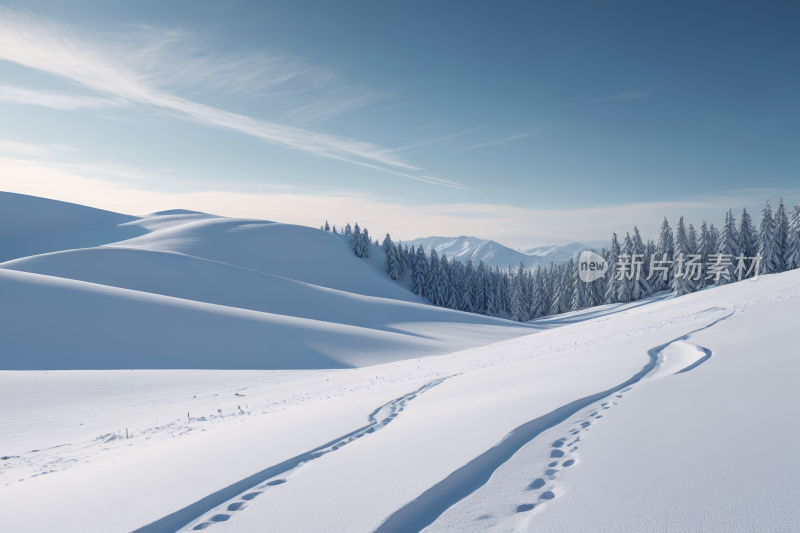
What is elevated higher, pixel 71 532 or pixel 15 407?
pixel 71 532

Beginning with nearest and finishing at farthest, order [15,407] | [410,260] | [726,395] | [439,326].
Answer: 1. [726,395]
2. [15,407]
3. [439,326]
4. [410,260]

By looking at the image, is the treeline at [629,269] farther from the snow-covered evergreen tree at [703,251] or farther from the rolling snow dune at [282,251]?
the rolling snow dune at [282,251]

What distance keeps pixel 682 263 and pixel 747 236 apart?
12.0 m

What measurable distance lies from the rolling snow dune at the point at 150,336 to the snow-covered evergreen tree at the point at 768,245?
168ft

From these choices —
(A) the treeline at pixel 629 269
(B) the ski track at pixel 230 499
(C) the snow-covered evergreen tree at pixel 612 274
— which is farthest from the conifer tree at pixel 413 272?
(B) the ski track at pixel 230 499

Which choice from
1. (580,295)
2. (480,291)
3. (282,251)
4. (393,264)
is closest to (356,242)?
(393,264)

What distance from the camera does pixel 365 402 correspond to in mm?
7199

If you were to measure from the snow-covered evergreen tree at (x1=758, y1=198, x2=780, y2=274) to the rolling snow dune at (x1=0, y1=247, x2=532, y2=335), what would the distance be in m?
41.6

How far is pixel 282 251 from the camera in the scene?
239 ft

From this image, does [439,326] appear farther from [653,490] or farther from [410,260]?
[410,260]

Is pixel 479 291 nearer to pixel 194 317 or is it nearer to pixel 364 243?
pixel 364 243

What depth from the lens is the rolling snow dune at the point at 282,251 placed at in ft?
211

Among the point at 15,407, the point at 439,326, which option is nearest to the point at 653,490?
the point at 15,407

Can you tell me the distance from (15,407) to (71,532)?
1062cm
